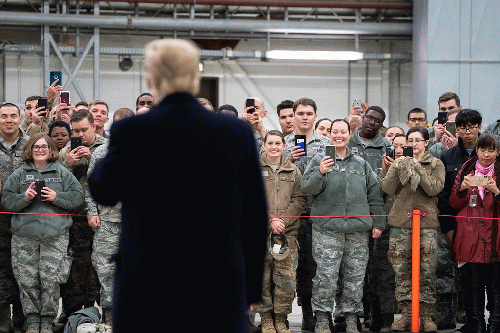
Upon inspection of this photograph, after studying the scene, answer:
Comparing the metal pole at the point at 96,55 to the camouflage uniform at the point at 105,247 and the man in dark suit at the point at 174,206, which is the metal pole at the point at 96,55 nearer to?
the camouflage uniform at the point at 105,247

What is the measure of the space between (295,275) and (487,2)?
10.1m

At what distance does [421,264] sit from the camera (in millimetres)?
5816

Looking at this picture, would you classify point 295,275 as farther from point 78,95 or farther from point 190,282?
point 78,95

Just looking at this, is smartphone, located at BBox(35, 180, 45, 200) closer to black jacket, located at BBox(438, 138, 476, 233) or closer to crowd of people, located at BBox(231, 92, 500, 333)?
crowd of people, located at BBox(231, 92, 500, 333)

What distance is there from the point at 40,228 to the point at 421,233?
3140 mm

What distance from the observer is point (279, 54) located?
49.3ft

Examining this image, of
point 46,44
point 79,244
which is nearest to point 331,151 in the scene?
point 79,244

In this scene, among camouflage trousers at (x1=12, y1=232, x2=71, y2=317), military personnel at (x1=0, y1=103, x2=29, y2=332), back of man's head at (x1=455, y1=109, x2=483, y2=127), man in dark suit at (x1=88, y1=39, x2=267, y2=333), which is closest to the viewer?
man in dark suit at (x1=88, y1=39, x2=267, y2=333)

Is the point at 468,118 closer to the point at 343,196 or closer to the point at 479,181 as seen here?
the point at 479,181

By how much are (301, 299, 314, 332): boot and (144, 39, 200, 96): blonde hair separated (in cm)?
411

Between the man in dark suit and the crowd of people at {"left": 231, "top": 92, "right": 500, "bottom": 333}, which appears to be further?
the crowd of people at {"left": 231, "top": 92, "right": 500, "bottom": 333}

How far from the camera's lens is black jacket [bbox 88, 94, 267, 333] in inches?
85.9

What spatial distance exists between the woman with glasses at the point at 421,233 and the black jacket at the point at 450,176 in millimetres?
101

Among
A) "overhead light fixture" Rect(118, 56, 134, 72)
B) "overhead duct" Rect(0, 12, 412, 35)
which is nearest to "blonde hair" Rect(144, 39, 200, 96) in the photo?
"overhead duct" Rect(0, 12, 412, 35)
